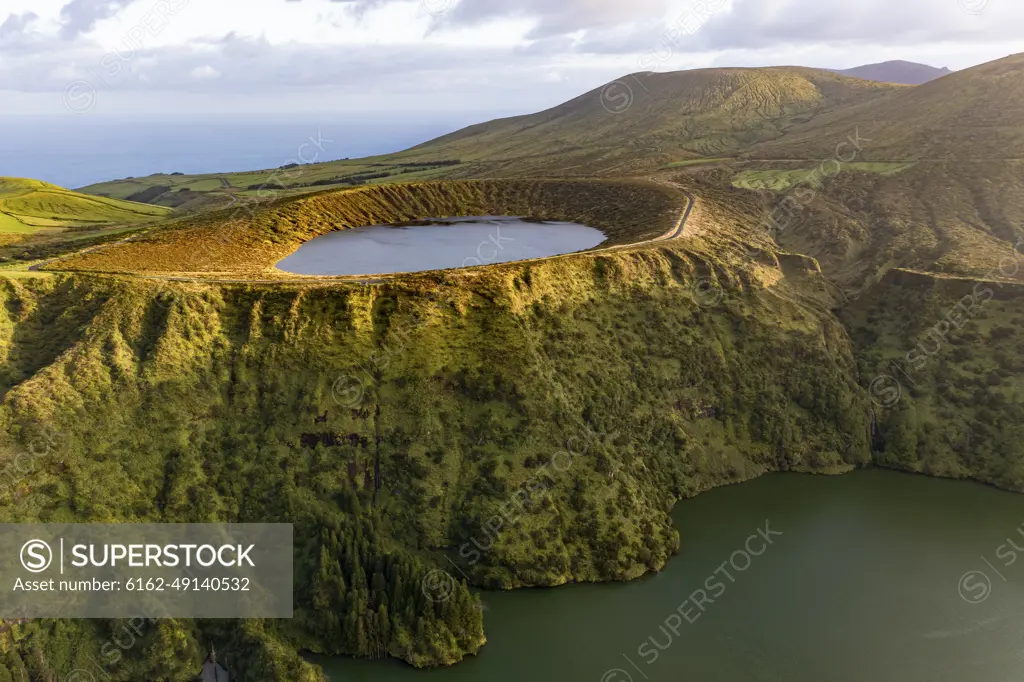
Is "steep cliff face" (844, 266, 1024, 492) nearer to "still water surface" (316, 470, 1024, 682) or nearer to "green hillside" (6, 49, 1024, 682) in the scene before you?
"green hillside" (6, 49, 1024, 682)

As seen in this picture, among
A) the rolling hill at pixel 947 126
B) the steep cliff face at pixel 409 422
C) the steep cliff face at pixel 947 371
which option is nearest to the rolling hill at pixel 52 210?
the steep cliff face at pixel 409 422

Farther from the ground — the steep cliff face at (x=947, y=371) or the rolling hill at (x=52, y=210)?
the rolling hill at (x=52, y=210)

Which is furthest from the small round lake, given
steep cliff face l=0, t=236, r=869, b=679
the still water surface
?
the still water surface

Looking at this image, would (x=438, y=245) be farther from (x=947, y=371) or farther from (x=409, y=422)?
(x=947, y=371)

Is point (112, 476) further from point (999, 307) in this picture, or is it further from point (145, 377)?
point (999, 307)

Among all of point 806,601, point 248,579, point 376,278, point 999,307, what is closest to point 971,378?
point 999,307

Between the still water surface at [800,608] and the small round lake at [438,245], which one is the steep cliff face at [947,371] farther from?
the small round lake at [438,245]
